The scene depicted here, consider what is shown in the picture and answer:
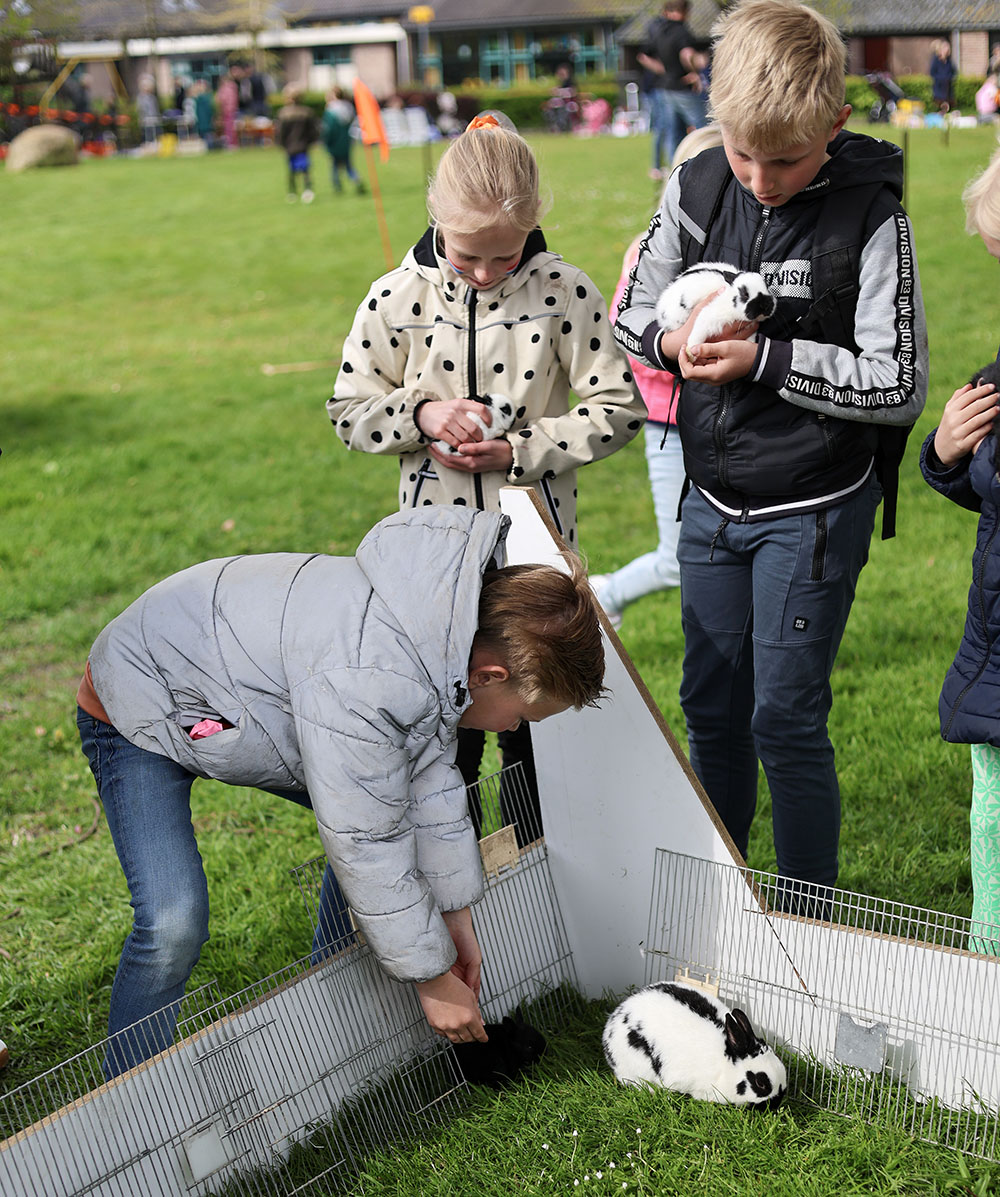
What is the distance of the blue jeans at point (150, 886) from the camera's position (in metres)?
2.37

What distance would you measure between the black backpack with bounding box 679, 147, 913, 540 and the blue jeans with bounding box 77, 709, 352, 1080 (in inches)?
63.3

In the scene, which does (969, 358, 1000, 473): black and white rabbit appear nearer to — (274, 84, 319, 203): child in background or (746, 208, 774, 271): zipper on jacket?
(746, 208, 774, 271): zipper on jacket

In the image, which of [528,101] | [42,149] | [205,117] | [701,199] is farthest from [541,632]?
[528,101]

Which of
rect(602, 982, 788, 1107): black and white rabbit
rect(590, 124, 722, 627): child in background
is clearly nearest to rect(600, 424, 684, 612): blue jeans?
rect(590, 124, 722, 627): child in background

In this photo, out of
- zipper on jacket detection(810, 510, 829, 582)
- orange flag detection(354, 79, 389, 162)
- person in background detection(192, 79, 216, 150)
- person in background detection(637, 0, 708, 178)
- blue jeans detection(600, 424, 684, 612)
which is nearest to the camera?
zipper on jacket detection(810, 510, 829, 582)

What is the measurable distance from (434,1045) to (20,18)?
25026mm

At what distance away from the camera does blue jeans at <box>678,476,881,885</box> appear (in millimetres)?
2713

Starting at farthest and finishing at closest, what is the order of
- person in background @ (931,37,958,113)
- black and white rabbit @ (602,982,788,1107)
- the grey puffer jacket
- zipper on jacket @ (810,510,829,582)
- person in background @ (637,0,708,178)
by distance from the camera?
person in background @ (637,0,708,178) < person in background @ (931,37,958,113) < zipper on jacket @ (810,510,829,582) < black and white rabbit @ (602,982,788,1107) < the grey puffer jacket

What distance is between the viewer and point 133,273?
1574 centimetres

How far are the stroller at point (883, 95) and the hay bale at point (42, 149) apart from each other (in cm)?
Answer: 2758

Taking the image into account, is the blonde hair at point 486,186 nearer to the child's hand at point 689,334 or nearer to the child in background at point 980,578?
the child's hand at point 689,334

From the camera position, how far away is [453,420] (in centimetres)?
294

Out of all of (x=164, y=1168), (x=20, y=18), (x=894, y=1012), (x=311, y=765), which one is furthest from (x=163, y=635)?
(x=20, y=18)

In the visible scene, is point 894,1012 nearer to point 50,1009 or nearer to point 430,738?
point 430,738
